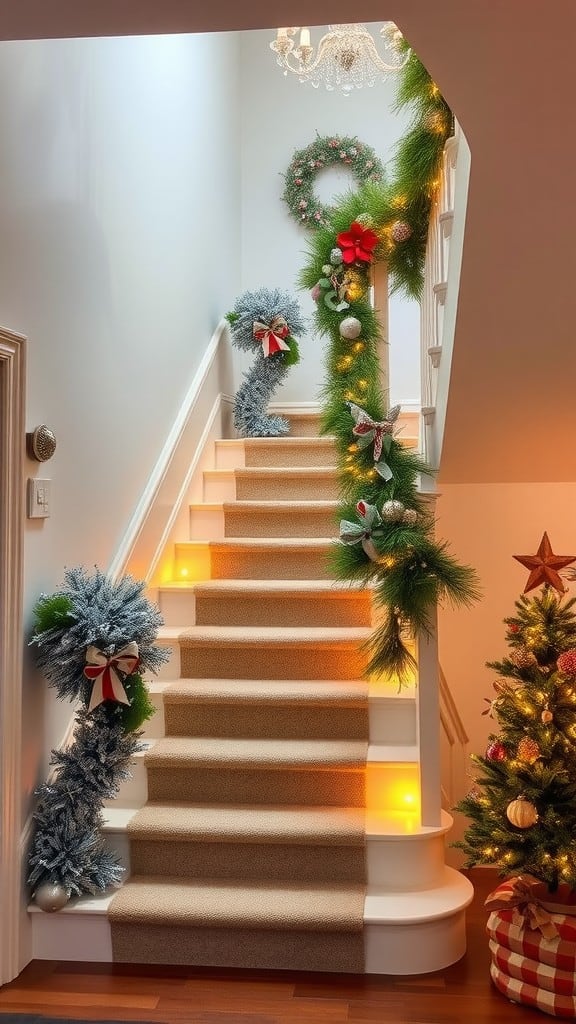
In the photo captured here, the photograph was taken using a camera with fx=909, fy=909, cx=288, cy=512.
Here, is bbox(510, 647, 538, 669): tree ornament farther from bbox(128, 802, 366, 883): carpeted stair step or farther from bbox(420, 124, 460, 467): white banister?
bbox(420, 124, 460, 467): white banister

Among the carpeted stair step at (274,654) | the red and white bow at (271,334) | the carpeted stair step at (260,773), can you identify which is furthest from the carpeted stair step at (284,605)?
the red and white bow at (271,334)

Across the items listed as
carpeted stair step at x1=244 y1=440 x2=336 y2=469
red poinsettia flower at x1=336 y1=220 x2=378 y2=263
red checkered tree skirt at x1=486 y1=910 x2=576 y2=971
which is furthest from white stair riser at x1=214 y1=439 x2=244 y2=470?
red checkered tree skirt at x1=486 y1=910 x2=576 y2=971

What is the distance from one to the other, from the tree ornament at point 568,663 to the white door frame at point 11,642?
63.2 inches

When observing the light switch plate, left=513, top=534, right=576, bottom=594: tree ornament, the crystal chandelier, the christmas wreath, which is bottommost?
left=513, top=534, right=576, bottom=594: tree ornament

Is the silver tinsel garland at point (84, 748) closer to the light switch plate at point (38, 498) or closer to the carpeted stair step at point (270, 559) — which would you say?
the light switch plate at point (38, 498)

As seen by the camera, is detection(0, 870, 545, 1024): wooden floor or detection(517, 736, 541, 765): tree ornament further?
detection(517, 736, 541, 765): tree ornament

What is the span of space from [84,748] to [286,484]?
2059mm

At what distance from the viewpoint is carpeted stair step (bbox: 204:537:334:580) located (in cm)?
396

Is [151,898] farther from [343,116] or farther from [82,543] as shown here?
[343,116]

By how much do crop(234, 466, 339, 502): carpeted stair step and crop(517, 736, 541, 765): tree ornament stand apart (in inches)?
78.2

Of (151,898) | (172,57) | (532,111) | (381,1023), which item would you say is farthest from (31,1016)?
(172,57)

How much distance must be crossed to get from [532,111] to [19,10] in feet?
3.68

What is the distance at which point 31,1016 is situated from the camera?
2.46m

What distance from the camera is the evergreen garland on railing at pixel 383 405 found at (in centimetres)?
285
